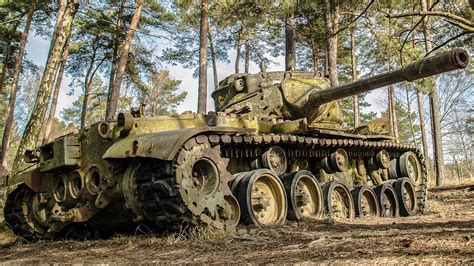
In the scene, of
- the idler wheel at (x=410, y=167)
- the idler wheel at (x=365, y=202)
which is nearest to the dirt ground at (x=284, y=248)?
the idler wheel at (x=365, y=202)

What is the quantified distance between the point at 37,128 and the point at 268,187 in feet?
19.6

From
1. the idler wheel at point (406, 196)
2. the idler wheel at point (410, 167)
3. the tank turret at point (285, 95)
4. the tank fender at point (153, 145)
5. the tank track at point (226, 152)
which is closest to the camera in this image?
the tank fender at point (153, 145)

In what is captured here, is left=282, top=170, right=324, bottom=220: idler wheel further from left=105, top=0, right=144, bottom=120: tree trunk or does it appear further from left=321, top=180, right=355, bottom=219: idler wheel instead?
left=105, top=0, right=144, bottom=120: tree trunk

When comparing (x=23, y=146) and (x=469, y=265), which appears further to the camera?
(x=23, y=146)

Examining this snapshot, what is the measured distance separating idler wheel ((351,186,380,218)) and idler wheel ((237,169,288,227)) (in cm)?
246

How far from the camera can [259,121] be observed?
870cm

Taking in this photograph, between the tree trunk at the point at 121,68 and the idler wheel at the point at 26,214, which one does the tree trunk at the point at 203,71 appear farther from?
the idler wheel at the point at 26,214

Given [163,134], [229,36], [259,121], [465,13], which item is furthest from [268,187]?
[229,36]

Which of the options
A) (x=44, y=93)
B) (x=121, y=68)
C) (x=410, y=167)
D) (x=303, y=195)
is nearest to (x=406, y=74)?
(x=303, y=195)

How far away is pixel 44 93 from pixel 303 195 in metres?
6.74

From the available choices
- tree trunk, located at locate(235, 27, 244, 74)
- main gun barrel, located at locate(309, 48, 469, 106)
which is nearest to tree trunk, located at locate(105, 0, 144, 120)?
tree trunk, located at locate(235, 27, 244, 74)

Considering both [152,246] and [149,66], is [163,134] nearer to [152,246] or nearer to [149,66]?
[152,246]

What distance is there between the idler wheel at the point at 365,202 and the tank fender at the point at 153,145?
409 centimetres

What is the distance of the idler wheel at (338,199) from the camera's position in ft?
30.0
